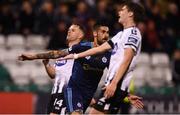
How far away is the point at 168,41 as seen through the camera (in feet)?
58.2

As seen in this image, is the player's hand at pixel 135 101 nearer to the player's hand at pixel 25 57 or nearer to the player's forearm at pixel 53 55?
the player's forearm at pixel 53 55

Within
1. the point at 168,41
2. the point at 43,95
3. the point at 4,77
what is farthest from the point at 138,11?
the point at 168,41

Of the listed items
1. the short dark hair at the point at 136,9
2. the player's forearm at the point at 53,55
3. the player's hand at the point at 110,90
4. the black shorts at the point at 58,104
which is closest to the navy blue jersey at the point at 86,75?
the black shorts at the point at 58,104

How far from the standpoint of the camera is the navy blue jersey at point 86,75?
9.06 meters

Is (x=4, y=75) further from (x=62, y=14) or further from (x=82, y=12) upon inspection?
(x=82, y=12)

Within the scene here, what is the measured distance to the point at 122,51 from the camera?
8.24m

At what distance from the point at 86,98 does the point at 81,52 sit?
2.44 ft

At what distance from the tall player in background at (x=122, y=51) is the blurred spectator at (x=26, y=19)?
8.29m

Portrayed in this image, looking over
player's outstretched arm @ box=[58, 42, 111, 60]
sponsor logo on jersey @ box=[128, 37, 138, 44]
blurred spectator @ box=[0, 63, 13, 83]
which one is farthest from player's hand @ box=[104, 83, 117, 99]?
blurred spectator @ box=[0, 63, 13, 83]

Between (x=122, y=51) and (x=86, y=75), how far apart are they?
1004 mm

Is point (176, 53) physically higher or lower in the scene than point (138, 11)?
higher

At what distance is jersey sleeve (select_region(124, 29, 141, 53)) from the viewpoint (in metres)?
8.04

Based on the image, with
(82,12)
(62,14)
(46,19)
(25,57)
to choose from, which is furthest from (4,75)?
(25,57)

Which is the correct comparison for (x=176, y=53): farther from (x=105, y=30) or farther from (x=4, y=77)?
(x=105, y=30)
